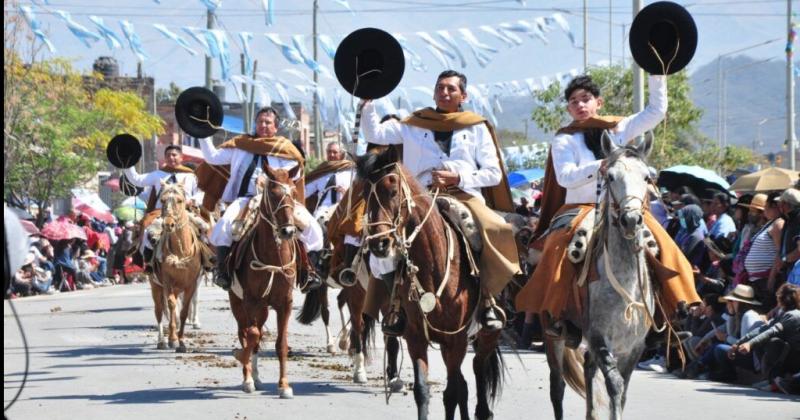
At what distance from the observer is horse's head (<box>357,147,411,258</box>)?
943cm

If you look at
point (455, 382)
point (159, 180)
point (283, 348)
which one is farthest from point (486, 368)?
point (159, 180)

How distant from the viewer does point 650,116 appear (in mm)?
10672

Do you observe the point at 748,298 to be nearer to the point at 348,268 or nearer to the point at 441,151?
the point at 348,268

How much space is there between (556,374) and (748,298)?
4425mm

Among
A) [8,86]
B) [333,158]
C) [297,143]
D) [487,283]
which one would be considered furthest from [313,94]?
[487,283]

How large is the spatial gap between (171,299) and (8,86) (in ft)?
63.2

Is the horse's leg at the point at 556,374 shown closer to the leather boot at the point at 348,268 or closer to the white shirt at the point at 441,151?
the white shirt at the point at 441,151

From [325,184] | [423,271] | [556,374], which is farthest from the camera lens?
[325,184]

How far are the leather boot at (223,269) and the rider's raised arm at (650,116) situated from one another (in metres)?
5.34

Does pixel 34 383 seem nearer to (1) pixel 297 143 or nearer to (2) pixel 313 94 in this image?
(1) pixel 297 143

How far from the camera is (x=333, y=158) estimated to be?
62.7ft

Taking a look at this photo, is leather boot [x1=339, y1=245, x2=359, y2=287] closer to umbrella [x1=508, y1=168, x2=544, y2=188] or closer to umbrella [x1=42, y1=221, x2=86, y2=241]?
umbrella [x1=508, y1=168, x2=544, y2=188]

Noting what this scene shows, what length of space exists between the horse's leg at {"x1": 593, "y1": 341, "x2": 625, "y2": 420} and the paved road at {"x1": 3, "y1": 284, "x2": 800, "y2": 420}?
2.49m

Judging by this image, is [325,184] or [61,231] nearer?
[325,184]
